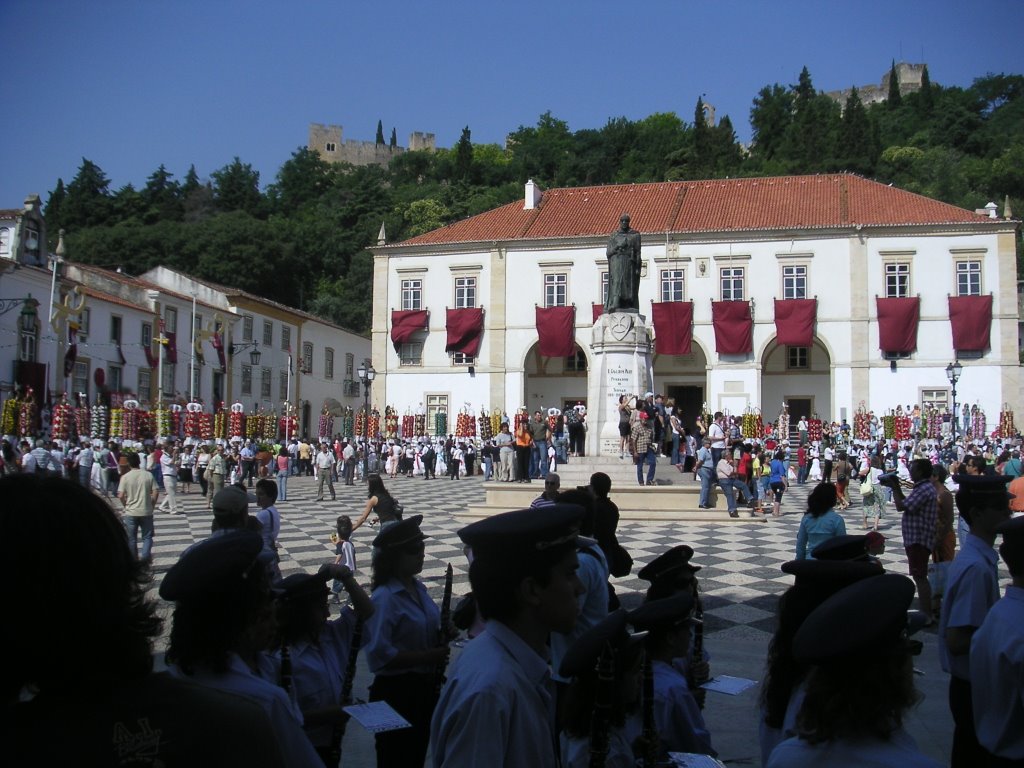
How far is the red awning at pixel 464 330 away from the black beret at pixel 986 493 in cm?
3872

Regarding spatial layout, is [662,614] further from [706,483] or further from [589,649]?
[706,483]

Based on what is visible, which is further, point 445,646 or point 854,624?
point 445,646

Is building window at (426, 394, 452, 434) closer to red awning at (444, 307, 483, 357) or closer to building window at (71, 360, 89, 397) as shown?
red awning at (444, 307, 483, 357)

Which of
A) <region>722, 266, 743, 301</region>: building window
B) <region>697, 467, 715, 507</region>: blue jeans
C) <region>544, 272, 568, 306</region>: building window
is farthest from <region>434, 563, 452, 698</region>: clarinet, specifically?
<region>544, 272, 568, 306</region>: building window

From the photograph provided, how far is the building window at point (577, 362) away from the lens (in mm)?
44625

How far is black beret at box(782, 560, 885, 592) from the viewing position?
2900 millimetres

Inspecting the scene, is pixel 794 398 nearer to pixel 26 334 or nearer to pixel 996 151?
pixel 26 334

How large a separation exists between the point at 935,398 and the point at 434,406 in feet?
73.8

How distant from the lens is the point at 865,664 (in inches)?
81.4

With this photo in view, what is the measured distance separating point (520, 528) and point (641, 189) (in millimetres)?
46225

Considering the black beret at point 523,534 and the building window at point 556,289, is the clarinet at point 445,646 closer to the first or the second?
the black beret at point 523,534

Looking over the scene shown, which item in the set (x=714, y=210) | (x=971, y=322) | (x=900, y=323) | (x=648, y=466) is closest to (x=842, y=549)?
(x=648, y=466)

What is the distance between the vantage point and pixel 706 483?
54.7ft

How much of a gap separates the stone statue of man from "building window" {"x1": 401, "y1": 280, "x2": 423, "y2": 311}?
1019 inches
